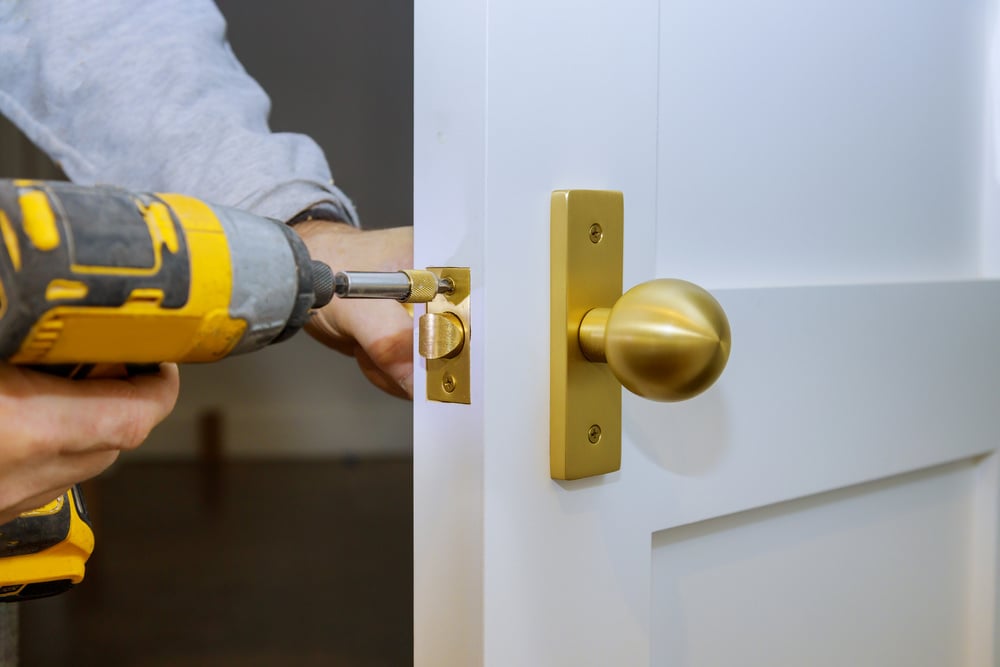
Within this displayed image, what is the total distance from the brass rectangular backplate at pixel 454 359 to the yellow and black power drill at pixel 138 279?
0.18 feet

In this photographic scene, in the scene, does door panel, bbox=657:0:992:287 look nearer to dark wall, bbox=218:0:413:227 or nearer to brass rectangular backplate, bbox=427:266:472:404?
brass rectangular backplate, bbox=427:266:472:404

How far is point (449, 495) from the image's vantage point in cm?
38

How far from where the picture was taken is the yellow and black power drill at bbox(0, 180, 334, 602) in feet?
0.83

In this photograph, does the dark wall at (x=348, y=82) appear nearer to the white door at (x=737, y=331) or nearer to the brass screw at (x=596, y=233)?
the white door at (x=737, y=331)

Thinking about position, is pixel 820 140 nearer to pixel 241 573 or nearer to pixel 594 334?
pixel 594 334

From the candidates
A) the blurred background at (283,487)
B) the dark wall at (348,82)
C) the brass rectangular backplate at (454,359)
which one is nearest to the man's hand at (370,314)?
the brass rectangular backplate at (454,359)

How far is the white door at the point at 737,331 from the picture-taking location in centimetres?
37

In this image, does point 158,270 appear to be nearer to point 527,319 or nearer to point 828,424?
point 527,319

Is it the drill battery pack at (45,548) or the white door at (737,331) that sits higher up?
the white door at (737,331)

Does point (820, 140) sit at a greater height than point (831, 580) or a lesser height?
greater

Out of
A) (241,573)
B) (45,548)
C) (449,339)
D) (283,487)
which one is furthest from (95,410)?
(283,487)

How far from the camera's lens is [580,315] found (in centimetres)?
38

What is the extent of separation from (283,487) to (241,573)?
1.50 ft

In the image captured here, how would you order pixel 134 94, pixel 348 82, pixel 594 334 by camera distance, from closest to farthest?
pixel 594 334
pixel 134 94
pixel 348 82
